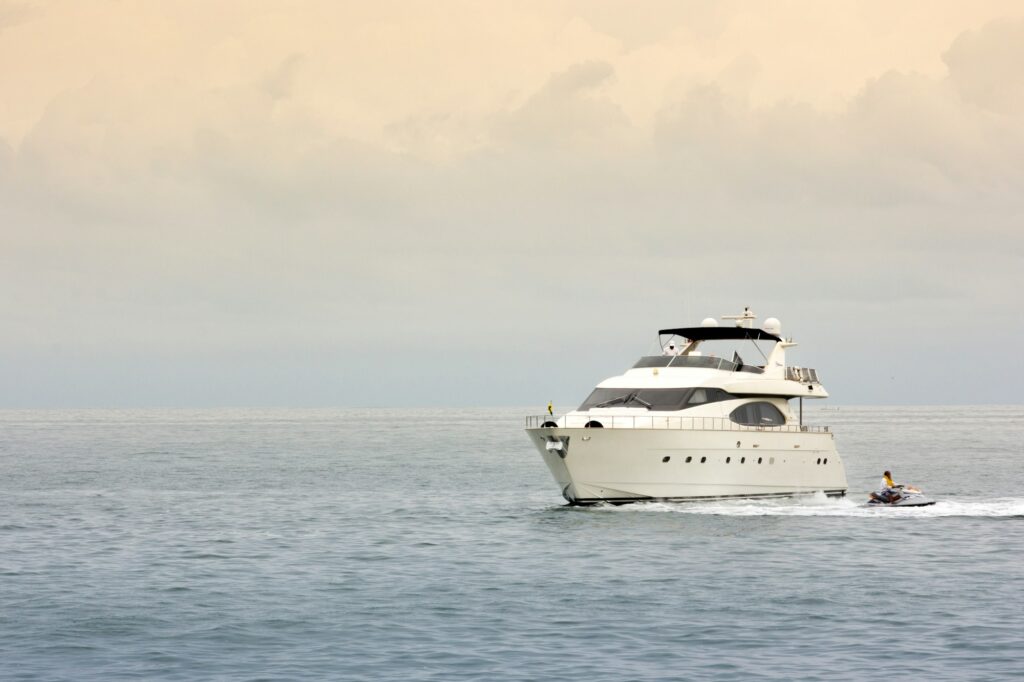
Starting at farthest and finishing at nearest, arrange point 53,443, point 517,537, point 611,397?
point 53,443
point 611,397
point 517,537

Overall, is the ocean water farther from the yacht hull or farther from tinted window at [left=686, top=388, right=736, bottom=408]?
tinted window at [left=686, top=388, right=736, bottom=408]

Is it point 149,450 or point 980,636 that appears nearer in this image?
point 980,636

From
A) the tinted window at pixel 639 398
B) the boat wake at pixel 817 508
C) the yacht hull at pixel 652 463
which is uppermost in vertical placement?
the tinted window at pixel 639 398

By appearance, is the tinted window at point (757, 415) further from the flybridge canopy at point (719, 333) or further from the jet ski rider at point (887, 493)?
the jet ski rider at point (887, 493)

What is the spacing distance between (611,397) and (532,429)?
16.2 ft

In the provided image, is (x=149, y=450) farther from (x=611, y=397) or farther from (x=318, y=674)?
(x=318, y=674)

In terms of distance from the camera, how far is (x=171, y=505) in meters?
52.0

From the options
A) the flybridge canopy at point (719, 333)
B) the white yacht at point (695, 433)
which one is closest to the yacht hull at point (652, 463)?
the white yacht at point (695, 433)

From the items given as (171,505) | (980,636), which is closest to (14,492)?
(171,505)

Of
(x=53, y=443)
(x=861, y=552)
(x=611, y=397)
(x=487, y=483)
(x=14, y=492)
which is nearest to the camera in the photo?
(x=861, y=552)

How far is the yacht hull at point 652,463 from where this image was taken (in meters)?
43.4

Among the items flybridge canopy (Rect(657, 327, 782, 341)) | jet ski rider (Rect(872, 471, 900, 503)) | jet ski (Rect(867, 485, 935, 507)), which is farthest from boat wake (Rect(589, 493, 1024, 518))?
flybridge canopy (Rect(657, 327, 782, 341))

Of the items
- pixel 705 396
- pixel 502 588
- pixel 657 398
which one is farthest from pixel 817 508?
pixel 502 588

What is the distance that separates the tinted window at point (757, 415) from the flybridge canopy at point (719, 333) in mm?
4345
